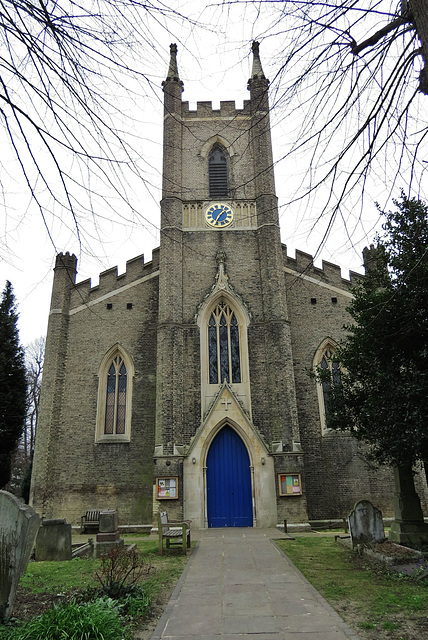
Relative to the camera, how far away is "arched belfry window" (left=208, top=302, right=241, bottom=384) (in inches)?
689

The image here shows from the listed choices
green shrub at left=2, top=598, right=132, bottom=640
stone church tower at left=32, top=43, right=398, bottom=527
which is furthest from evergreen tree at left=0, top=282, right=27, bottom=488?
green shrub at left=2, top=598, right=132, bottom=640

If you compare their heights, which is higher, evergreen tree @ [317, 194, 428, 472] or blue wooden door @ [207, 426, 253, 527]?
evergreen tree @ [317, 194, 428, 472]

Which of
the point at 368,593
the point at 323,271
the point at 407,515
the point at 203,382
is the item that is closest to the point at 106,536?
the point at 368,593

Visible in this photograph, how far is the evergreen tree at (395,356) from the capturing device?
8.93 meters

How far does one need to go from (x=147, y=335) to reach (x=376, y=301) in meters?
10.6

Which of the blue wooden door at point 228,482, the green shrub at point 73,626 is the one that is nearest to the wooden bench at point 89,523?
the blue wooden door at point 228,482

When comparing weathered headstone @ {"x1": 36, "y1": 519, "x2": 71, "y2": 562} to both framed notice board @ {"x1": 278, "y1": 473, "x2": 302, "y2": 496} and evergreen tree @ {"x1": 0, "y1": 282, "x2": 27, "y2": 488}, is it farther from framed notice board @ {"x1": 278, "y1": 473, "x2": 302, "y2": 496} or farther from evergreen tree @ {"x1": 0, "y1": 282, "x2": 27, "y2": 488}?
evergreen tree @ {"x1": 0, "y1": 282, "x2": 27, "y2": 488}

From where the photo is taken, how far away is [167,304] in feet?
58.6

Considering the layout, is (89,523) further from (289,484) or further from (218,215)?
(218,215)

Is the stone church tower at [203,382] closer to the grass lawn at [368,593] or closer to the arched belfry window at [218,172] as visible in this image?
the arched belfry window at [218,172]

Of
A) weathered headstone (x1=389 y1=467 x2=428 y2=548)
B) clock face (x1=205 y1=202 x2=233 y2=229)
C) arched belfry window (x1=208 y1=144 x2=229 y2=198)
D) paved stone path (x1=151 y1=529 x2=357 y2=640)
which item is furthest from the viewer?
arched belfry window (x1=208 y1=144 x2=229 y2=198)

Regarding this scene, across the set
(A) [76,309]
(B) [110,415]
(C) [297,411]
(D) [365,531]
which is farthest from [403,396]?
(A) [76,309]

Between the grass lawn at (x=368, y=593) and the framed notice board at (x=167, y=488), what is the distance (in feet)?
18.6

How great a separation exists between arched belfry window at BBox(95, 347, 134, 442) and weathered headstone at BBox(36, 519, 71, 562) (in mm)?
6462
